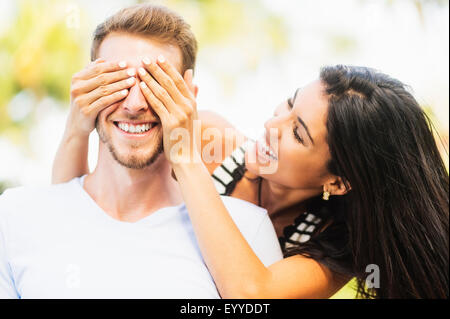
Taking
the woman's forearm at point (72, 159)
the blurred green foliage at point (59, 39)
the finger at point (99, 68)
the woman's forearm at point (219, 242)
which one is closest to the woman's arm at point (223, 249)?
the woman's forearm at point (219, 242)

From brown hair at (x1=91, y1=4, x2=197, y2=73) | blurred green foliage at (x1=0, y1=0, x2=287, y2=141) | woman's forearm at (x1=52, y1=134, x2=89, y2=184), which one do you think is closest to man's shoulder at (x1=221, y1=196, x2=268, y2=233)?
brown hair at (x1=91, y1=4, x2=197, y2=73)

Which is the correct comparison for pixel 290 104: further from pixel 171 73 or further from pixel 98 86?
pixel 98 86

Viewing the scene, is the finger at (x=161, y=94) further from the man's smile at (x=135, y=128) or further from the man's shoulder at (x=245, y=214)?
the man's shoulder at (x=245, y=214)

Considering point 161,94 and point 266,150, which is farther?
point 266,150

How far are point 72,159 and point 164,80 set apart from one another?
666mm

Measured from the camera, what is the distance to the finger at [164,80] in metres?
1.32

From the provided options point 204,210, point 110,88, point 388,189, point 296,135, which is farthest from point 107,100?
point 388,189

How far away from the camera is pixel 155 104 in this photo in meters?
1.31

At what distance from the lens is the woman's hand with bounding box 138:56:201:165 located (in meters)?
1.31

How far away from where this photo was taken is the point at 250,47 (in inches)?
238

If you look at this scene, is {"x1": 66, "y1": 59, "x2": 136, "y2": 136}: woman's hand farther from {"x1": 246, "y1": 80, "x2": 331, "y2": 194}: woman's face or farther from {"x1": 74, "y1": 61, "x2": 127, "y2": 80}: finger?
{"x1": 246, "y1": 80, "x2": 331, "y2": 194}: woman's face
